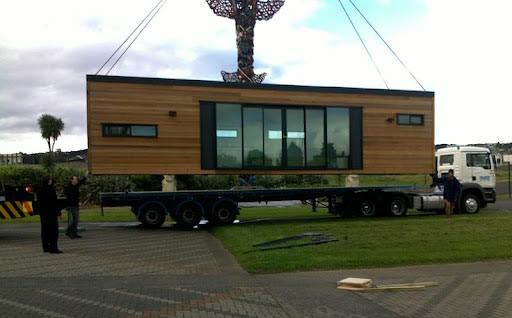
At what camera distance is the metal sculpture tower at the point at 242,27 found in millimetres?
37062

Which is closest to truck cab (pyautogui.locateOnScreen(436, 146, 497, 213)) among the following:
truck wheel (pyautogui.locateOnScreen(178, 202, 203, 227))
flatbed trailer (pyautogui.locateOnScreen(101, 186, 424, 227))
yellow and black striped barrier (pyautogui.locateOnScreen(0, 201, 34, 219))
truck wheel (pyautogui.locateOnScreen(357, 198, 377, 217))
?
flatbed trailer (pyautogui.locateOnScreen(101, 186, 424, 227))

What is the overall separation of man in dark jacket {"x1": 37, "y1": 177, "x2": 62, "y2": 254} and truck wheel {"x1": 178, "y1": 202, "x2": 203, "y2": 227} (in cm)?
631

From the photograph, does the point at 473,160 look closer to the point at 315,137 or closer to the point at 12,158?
the point at 315,137

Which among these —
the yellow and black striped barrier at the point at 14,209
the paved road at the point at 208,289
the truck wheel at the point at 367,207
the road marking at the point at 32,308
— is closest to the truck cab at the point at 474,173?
the truck wheel at the point at 367,207

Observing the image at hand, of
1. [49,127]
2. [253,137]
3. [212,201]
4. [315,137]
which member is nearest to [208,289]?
[212,201]

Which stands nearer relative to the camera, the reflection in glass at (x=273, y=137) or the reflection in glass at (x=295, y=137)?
the reflection in glass at (x=273, y=137)

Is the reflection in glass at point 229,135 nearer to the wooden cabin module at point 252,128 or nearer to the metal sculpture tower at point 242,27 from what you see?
the wooden cabin module at point 252,128

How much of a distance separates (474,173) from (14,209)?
17600 millimetres

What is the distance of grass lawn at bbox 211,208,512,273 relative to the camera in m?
9.91

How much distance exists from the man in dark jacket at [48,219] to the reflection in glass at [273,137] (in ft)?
29.5

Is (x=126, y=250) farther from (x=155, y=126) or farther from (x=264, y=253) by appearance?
(x=155, y=126)

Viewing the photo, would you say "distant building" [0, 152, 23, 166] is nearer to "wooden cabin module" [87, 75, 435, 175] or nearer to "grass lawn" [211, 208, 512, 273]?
"wooden cabin module" [87, 75, 435, 175]

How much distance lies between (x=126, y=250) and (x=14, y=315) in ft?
19.9

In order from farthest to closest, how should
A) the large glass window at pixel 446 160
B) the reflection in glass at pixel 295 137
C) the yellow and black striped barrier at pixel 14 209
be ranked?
1. the large glass window at pixel 446 160
2. the reflection in glass at pixel 295 137
3. the yellow and black striped barrier at pixel 14 209
